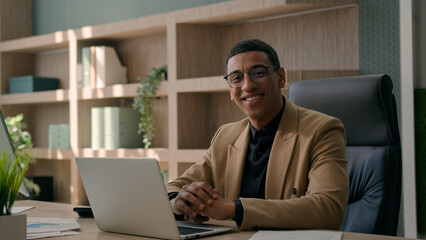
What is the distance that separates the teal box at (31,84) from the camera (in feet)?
14.5

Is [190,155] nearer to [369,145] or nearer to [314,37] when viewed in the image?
[314,37]

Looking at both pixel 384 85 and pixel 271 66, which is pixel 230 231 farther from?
pixel 384 85

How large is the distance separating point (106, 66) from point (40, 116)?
121cm

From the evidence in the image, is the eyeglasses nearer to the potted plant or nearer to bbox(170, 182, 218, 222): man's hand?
bbox(170, 182, 218, 222): man's hand

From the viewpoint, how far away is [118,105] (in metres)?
4.15

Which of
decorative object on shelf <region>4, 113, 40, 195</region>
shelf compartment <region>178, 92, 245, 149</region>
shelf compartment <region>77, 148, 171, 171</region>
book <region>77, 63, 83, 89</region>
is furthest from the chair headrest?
decorative object on shelf <region>4, 113, 40, 195</region>

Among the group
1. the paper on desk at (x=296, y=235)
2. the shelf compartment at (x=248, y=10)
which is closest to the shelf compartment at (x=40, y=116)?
the shelf compartment at (x=248, y=10)

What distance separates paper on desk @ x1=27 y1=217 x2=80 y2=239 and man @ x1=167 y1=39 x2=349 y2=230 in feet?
0.96

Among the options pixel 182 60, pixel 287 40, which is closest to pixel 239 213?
pixel 287 40

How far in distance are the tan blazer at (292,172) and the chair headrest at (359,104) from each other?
0.25m

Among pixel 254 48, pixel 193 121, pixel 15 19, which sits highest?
pixel 15 19

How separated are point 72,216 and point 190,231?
0.51 meters

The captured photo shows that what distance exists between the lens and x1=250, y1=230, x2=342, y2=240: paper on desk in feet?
3.97

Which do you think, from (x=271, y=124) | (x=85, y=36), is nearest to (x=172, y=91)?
(x=85, y=36)
